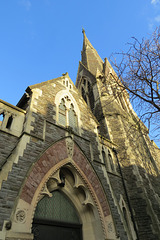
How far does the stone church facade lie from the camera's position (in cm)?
507

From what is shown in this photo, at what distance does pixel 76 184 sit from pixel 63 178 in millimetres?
643

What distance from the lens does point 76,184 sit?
6.78 m

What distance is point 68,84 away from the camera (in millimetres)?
10758

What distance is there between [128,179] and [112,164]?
1.36 meters

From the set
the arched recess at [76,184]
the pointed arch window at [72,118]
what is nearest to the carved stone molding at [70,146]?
the arched recess at [76,184]

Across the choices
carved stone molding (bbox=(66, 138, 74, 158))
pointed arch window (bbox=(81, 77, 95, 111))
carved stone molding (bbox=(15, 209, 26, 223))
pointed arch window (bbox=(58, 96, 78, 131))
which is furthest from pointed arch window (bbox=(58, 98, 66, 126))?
pointed arch window (bbox=(81, 77, 95, 111))

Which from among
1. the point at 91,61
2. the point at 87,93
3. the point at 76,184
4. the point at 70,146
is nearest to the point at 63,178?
the point at 76,184

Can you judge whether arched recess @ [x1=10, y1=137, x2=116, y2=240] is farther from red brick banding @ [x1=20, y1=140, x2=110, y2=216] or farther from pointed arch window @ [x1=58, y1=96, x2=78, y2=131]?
pointed arch window @ [x1=58, y1=96, x2=78, y2=131]

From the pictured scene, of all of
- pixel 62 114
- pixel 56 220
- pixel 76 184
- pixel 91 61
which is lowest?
pixel 56 220

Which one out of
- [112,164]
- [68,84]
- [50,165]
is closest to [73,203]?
[50,165]

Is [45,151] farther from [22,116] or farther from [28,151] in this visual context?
[22,116]

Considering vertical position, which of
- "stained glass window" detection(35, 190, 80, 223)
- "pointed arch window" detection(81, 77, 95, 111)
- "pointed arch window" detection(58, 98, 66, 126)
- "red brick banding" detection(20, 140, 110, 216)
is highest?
"pointed arch window" detection(81, 77, 95, 111)

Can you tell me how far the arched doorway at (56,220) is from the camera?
18.5 feet

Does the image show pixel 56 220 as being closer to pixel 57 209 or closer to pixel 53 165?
pixel 57 209
